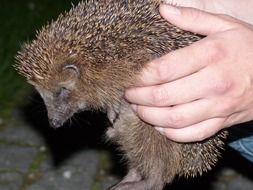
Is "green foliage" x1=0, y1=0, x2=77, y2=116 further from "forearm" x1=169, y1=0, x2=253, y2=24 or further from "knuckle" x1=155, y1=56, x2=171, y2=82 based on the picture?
"knuckle" x1=155, y1=56, x2=171, y2=82

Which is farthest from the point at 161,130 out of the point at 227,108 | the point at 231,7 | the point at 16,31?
the point at 16,31

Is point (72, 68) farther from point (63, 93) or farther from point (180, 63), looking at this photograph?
point (180, 63)

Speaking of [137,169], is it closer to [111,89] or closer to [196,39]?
[111,89]

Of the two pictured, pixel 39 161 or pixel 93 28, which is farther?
pixel 39 161

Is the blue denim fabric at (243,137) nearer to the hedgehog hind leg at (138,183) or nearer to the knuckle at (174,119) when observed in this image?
the hedgehog hind leg at (138,183)

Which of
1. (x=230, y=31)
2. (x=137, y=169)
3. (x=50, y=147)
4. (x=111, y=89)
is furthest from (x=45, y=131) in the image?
(x=230, y=31)

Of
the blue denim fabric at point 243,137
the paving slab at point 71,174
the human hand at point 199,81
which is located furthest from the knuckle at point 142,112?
the paving slab at point 71,174
